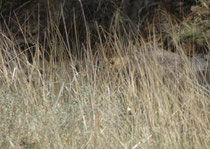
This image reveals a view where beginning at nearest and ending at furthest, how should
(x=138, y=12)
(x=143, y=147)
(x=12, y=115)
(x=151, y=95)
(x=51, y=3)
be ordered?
(x=143, y=147) → (x=12, y=115) → (x=151, y=95) → (x=138, y=12) → (x=51, y=3)

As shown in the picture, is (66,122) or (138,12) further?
(138,12)

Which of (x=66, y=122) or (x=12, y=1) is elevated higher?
(x=12, y=1)

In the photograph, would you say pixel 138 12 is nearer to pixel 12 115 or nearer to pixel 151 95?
pixel 151 95

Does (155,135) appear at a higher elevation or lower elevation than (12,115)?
lower

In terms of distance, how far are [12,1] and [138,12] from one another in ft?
6.84

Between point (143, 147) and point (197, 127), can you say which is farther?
point (197, 127)

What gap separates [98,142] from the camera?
2.00 metres

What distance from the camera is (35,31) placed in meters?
5.23

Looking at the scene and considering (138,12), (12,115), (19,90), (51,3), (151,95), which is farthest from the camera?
(51,3)

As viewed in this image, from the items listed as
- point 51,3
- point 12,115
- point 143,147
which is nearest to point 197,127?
point 143,147

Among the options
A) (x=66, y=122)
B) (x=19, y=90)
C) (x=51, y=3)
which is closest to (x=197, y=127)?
(x=66, y=122)

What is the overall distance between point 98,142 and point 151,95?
0.63m

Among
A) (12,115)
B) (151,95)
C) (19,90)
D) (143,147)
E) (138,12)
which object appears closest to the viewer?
(143,147)

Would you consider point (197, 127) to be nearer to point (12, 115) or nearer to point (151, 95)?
point (151, 95)
